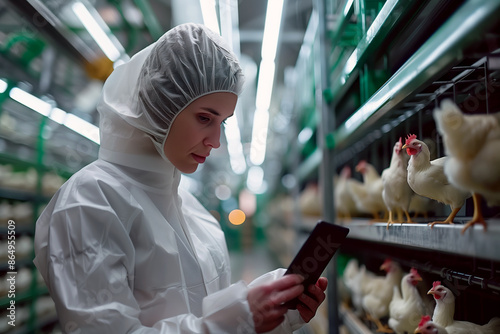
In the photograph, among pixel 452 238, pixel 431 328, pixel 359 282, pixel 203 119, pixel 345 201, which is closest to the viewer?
pixel 452 238

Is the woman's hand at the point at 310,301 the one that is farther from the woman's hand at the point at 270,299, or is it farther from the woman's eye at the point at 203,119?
the woman's eye at the point at 203,119

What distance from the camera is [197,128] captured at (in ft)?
3.70

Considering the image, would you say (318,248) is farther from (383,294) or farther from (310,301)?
(383,294)

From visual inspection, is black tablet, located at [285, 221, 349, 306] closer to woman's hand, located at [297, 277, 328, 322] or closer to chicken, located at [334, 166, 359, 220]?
woman's hand, located at [297, 277, 328, 322]

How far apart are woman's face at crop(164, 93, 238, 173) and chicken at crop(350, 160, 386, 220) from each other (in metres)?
0.96

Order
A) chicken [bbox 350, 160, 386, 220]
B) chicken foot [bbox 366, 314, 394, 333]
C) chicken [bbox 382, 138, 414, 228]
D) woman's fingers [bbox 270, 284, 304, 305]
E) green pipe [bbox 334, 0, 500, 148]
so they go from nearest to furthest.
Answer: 1. green pipe [bbox 334, 0, 500, 148]
2. woman's fingers [bbox 270, 284, 304, 305]
3. chicken [bbox 382, 138, 414, 228]
4. chicken foot [bbox 366, 314, 394, 333]
5. chicken [bbox 350, 160, 386, 220]

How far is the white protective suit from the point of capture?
91 centimetres

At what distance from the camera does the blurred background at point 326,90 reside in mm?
1070

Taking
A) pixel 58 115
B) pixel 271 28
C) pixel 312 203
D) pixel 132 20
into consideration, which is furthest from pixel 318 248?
pixel 312 203

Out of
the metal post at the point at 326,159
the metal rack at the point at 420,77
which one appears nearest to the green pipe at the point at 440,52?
the metal rack at the point at 420,77

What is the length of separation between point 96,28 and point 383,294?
1.90m

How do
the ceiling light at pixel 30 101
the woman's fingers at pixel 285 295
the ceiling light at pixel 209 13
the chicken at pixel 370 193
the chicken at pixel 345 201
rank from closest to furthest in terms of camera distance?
1. the woman's fingers at pixel 285 295
2. the ceiling light at pixel 209 13
3. the chicken at pixel 370 193
4. the ceiling light at pixel 30 101
5. the chicken at pixel 345 201

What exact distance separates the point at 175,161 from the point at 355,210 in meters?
1.68

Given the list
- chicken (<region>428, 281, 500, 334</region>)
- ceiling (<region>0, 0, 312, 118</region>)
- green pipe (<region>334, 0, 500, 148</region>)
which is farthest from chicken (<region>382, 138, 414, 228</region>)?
ceiling (<region>0, 0, 312, 118</region>)
